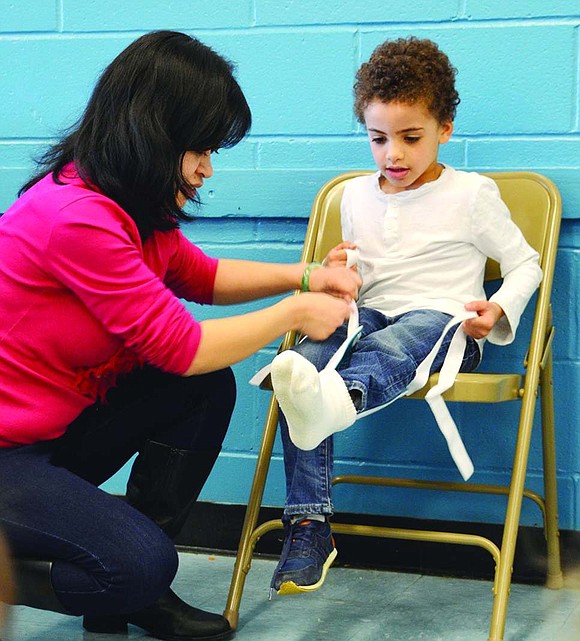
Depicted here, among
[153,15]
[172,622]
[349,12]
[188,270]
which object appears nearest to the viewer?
[172,622]

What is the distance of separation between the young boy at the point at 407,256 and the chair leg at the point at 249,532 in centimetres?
17

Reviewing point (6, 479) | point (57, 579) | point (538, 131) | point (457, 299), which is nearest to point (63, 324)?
point (6, 479)

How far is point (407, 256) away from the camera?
1.90m


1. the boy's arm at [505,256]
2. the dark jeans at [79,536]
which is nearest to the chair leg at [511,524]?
the boy's arm at [505,256]

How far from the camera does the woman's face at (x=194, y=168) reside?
62.4 inches

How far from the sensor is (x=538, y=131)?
201cm

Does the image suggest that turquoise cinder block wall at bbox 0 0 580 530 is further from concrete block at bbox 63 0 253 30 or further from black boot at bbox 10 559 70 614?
black boot at bbox 10 559 70 614

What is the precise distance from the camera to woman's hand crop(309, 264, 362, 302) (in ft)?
5.71

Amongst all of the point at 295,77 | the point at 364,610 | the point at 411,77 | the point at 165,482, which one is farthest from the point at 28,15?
the point at 364,610

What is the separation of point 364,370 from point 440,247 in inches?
15.1

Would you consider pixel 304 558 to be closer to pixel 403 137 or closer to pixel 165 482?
pixel 165 482

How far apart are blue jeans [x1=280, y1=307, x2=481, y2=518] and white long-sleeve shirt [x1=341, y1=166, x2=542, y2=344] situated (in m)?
0.10

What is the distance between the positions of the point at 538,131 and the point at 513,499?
0.78m

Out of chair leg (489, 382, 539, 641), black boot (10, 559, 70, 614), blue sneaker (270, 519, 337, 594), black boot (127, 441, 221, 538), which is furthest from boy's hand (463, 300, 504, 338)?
black boot (10, 559, 70, 614)
